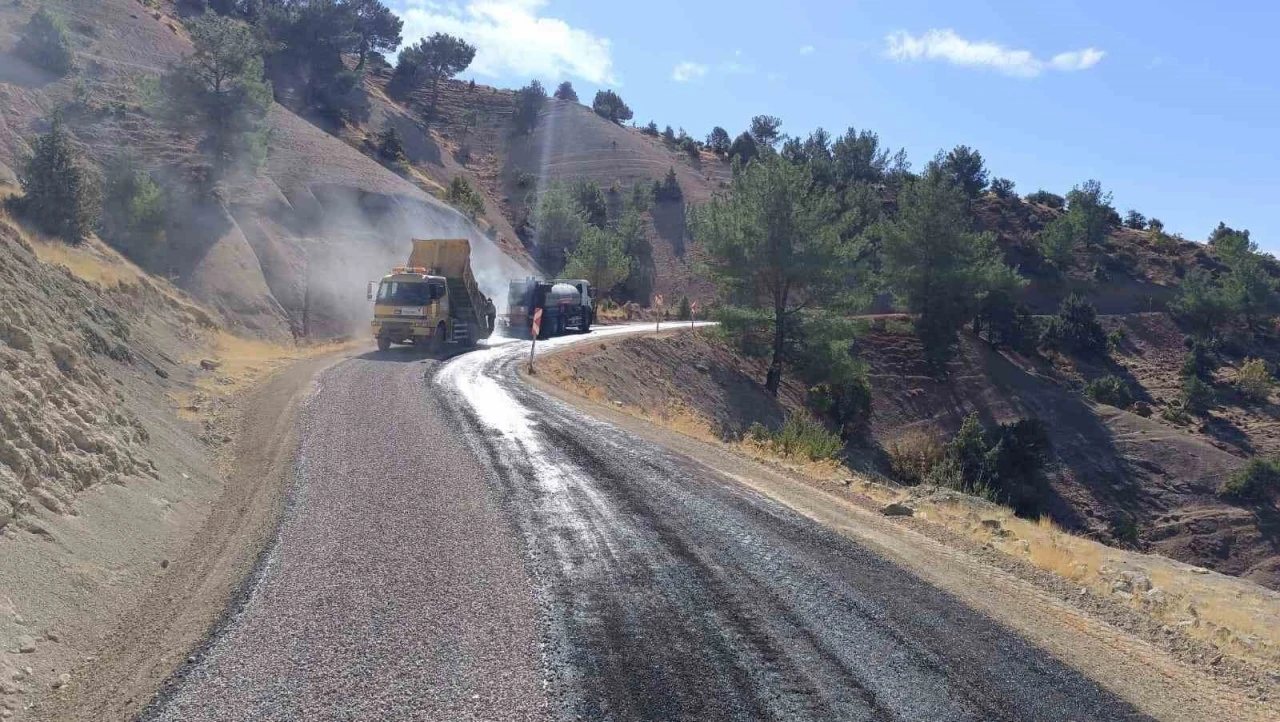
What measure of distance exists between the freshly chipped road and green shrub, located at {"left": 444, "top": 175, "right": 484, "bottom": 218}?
57.5 metres

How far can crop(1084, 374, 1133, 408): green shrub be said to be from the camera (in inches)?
2040

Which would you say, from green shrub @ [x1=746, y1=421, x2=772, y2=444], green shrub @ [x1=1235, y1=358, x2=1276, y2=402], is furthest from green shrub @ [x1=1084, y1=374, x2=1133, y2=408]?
green shrub @ [x1=746, y1=421, x2=772, y2=444]

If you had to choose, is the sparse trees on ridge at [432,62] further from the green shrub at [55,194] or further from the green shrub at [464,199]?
the green shrub at [55,194]

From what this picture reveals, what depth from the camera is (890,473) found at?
35625 mm

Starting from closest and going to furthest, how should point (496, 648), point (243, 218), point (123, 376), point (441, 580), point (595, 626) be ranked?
point (496, 648) < point (595, 626) < point (441, 580) < point (123, 376) < point (243, 218)

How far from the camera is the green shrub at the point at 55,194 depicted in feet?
88.4

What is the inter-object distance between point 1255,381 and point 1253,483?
24525mm

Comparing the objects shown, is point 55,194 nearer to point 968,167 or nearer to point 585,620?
point 585,620

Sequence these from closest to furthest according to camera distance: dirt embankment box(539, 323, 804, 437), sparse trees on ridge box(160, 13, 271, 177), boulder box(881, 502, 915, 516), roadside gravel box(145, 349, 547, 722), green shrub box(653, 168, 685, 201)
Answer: roadside gravel box(145, 349, 547, 722) → boulder box(881, 502, 915, 516) → dirt embankment box(539, 323, 804, 437) → sparse trees on ridge box(160, 13, 271, 177) → green shrub box(653, 168, 685, 201)

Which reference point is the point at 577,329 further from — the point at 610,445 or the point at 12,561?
the point at 12,561

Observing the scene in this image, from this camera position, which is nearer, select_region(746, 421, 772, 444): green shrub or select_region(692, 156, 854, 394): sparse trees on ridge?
select_region(746, 421, 772, 444): green shrub

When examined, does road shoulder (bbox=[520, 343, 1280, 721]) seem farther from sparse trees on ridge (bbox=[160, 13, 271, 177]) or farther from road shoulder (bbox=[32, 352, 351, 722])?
sparse trees on ridge (bbox=[160, 13, 271, 177])

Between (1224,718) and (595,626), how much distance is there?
15.6 feet

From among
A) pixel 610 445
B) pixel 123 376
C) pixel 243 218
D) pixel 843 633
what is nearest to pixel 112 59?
pixel 243 218
